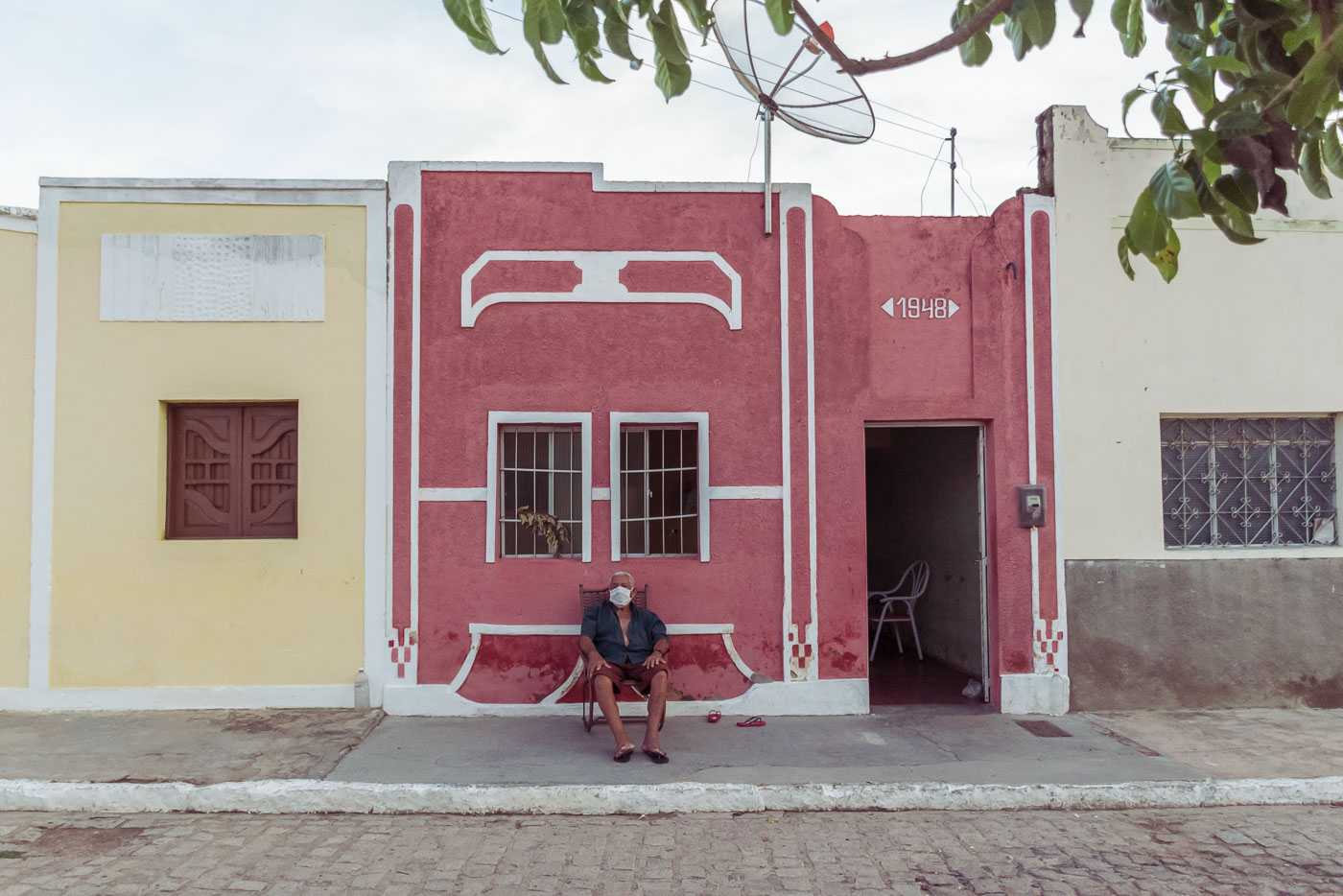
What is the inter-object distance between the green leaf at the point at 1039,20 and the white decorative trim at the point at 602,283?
4.52 m

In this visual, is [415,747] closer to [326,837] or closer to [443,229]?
[326,837]

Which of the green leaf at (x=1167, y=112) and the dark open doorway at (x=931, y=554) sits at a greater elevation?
the green leaf at (x=1167, y=112)

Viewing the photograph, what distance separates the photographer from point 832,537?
6.92m

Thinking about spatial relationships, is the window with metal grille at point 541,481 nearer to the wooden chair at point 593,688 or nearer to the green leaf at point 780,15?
the wooden chair at point 593,688

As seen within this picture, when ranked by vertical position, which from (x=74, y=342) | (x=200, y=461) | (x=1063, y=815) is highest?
(x=74, y=342)

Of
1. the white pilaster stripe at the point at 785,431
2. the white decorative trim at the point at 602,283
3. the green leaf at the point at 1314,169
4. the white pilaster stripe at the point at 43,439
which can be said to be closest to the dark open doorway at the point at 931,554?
the white pilaster stripe at the point at 785,431

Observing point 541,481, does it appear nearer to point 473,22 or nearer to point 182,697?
point 182,697

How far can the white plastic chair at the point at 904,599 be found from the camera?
8.59 metres

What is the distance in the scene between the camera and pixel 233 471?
693cm

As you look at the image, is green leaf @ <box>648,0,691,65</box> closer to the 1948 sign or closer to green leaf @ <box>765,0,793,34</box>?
green leaf @ <box>765,0,793,34</box>

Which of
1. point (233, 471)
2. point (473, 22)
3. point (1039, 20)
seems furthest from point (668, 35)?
point (233, 471)

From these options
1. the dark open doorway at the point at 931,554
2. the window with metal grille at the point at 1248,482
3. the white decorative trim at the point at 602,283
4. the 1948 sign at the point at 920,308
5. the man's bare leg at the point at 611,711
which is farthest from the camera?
the dark open doorway at the point at 931,554

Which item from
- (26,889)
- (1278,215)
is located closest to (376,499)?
(26,889)

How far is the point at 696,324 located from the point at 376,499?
2845mm
